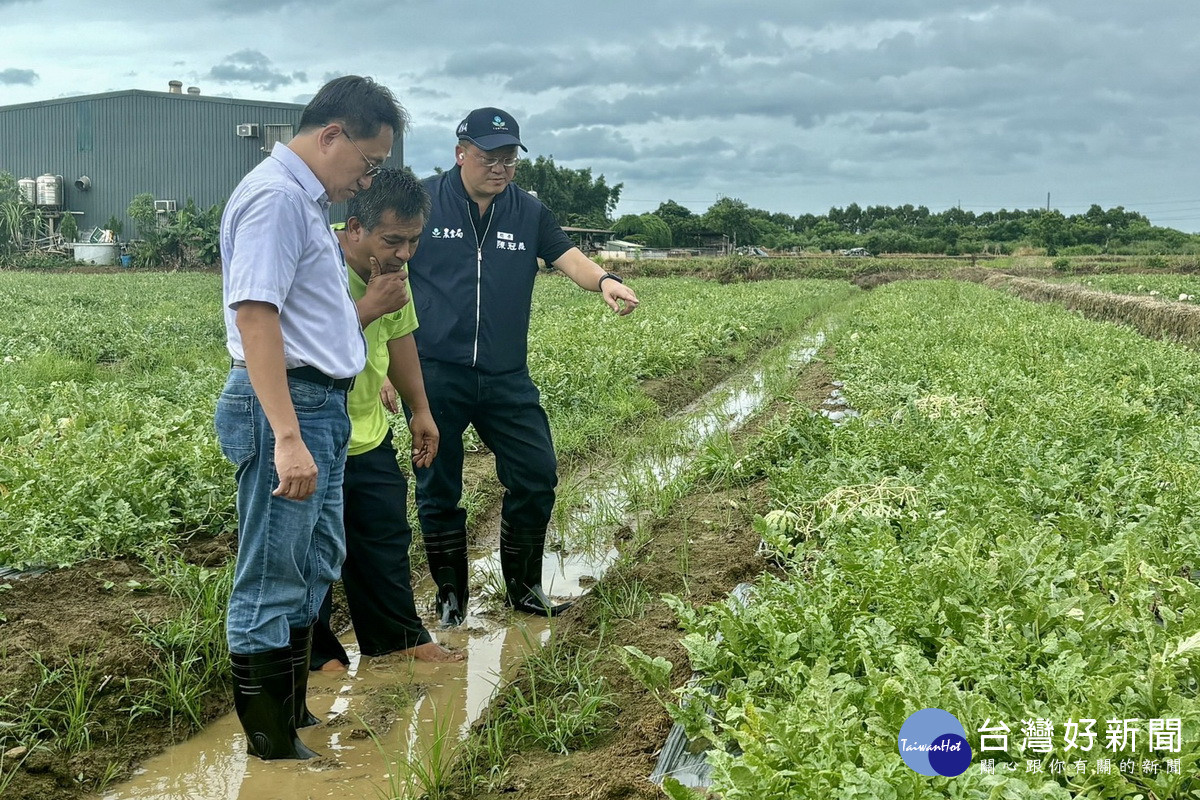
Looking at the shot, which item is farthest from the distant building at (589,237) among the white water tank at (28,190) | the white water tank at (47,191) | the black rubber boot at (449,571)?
the black rubber boot at (449,571)

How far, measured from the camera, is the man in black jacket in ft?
13.7

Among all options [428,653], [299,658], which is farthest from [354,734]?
[428,653]

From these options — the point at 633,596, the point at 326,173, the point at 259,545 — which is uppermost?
the point at 326,173

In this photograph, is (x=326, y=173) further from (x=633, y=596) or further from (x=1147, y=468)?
(x=1147, y=468)

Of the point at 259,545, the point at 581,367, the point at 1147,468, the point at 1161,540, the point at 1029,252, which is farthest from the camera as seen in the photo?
the point at 1029,252

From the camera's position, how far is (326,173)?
2.86m

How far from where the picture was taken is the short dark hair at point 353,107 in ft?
9.23

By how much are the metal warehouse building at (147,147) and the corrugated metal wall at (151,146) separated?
0.04 metres

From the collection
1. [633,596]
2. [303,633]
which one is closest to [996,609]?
[633,596]

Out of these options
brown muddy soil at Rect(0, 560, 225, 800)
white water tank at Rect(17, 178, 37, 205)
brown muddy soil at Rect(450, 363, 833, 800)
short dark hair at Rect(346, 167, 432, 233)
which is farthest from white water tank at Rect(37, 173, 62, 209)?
short dark hair at Rect(346, 167, 432, 233)

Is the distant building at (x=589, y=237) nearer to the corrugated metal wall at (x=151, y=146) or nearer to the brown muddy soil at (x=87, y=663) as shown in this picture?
the corrugated metal wall at (x=151, y=146)

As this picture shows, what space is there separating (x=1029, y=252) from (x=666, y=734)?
61.6 meters

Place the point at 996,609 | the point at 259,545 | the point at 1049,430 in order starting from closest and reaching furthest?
the point at 259,545
the point at 996,609
the point at 1049,430

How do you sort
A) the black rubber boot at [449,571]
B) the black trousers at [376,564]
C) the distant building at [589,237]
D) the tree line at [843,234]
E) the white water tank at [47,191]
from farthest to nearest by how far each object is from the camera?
1. the tree line at [843,234]
2. the distant building at [589,237]
3. the white water tank at [47,191]
4. the black rubber boot at [449,571]
5. the black trousers at [376,564]
